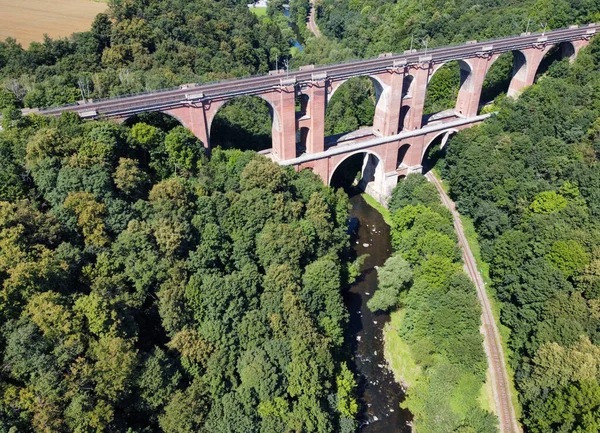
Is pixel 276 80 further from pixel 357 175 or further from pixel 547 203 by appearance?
pixel 547 203

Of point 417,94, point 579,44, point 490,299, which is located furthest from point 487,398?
point 579,44

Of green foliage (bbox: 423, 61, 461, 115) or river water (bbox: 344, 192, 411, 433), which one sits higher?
green foliage (bbox: 423, 61, 461, 115)

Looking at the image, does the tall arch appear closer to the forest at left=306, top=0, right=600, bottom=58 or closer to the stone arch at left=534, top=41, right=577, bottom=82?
the forest at left=306, top=0, right=600, bottom=58

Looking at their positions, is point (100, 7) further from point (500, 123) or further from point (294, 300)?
point (294, 300)

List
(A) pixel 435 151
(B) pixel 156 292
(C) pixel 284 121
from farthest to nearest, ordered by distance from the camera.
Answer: (A) pixel 435 151, (C) pixel 284 121, (B) pixel 156 292

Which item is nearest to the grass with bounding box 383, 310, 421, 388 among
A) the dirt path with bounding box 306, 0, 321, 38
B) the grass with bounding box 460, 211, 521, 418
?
the grass with bounding box 460, 211, 521, 418

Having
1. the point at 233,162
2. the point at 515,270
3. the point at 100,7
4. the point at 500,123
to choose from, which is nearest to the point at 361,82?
the point at 500,123
